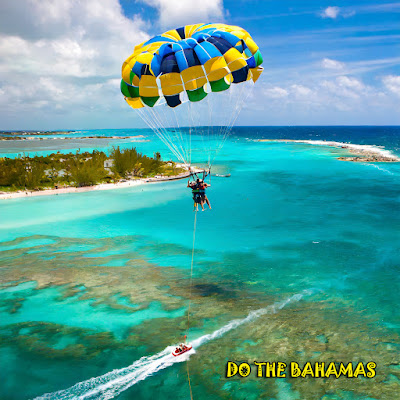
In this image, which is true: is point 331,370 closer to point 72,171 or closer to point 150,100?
point 150,100

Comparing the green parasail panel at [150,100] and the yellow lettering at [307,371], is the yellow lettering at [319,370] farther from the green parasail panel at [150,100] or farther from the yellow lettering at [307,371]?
the green parasail panel at [150,100]

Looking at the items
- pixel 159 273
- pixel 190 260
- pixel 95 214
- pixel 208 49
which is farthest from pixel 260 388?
pixel 95 214

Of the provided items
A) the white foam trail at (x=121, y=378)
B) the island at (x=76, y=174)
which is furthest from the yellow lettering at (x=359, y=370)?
the island at (x=76, y=174)

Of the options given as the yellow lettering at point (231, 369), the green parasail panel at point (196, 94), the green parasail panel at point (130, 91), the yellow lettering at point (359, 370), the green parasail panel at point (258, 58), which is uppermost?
the green parasail panel at point (258, 58)

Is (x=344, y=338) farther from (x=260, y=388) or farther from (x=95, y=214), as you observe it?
(x=95, y=214)

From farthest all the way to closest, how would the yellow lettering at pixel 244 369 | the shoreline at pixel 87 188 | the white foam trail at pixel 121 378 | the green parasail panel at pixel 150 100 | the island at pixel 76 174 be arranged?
the island at pixel 76 174
the shoreline at pixel 87 188
the green parasail panel at pixel 150 100
the yellow lettering at pixel 244 369
the white foam trail at pixel 121 378

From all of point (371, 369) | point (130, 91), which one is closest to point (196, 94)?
point (130, 91)
